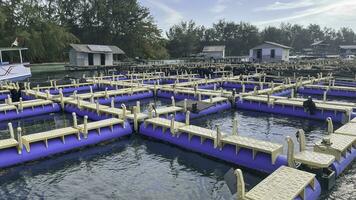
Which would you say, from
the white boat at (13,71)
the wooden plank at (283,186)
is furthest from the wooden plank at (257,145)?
the white boat at (13,71)

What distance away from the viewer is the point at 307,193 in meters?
9.22

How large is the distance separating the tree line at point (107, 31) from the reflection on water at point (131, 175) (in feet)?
A: 159

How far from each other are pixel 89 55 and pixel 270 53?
36.4 m

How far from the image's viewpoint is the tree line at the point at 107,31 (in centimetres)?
5931

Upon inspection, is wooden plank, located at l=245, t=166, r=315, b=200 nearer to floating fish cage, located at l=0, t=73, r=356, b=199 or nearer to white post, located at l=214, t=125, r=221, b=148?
floating fish cage, located at l=0, t=73, r=356, b=199

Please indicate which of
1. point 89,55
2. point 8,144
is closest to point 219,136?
point 8,144

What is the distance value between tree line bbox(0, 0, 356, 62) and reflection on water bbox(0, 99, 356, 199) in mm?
48560

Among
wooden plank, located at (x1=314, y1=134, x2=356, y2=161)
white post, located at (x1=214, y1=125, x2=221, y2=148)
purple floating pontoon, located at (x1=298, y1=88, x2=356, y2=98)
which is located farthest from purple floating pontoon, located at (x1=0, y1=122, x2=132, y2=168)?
purple floating pontoon, located at (x1=298, y1=88, x2=356, y2=98)

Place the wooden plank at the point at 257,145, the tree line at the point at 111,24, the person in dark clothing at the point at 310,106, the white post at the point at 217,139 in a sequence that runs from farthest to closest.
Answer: the tree line at the point at 111,24, the person in dark clothing at the point at 310,106, the white post at the point at 217,139, the wooden plank at the point at 257,145

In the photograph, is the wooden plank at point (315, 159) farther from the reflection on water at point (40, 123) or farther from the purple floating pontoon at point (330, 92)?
the purple floating pontoon at point (330, 92)

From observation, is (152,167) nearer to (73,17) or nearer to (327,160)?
(327,160)

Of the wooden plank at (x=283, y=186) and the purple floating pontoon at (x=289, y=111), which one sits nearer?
the wooden plank at (x=283, y=186)

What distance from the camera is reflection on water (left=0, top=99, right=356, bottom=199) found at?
1070cm

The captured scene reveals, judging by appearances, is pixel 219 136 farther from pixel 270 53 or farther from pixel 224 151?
pixel 270 53
